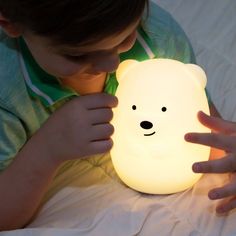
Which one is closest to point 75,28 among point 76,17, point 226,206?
point 76,17

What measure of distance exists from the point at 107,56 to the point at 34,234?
12.3 inches

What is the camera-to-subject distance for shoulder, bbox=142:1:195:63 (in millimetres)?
957

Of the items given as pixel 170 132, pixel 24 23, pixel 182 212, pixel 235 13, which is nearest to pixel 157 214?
pixel 182 212

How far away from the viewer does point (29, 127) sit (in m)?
0.91

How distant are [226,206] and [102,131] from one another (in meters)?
0.24

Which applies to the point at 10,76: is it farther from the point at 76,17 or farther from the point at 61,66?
the point at 76,17

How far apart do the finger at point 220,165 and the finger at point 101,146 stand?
14 cm

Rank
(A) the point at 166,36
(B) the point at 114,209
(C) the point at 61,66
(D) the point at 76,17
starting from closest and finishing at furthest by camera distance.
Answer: (D) the point at 76,17, (C) the point at 61,66, (B) the point at 114,209, (A) the point at 166,36

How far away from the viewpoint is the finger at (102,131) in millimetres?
791

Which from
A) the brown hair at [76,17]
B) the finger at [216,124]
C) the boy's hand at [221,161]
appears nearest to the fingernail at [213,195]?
the boy's hand at [221,161]

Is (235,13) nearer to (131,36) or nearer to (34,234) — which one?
(131,36)

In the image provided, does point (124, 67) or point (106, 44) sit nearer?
point (106, 44)

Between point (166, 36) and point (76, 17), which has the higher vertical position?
point (76, 17)

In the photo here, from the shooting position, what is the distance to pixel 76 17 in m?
0.65
